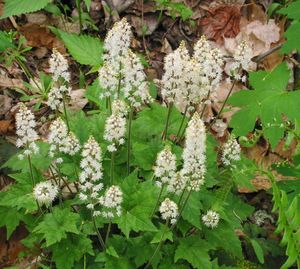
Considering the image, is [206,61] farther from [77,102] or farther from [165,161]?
[77,102]

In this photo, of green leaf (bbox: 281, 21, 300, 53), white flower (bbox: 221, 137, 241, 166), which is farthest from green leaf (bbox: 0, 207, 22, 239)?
green leaf (bbox: 281, 21, 300, 53)

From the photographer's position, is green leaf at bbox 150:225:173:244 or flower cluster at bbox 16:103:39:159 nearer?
flower cluster at bbox 16:103:39:159

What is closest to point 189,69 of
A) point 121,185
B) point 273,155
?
Result: point 121,185

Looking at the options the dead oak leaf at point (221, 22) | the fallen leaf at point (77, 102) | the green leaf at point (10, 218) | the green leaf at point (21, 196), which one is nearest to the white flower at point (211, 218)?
the green leaf at point (21, 196)

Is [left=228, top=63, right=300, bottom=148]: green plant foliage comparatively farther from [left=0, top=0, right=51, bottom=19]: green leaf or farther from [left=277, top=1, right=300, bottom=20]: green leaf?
[left=0, top=0, right=51, bottom=19]: green leaf

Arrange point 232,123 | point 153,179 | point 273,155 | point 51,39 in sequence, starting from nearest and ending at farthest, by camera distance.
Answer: point 153,179, point 232,123, point 273,155, point 51,39

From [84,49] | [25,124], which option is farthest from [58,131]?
[84,49]

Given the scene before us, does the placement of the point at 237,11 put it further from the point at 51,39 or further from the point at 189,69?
the point at 189,69
